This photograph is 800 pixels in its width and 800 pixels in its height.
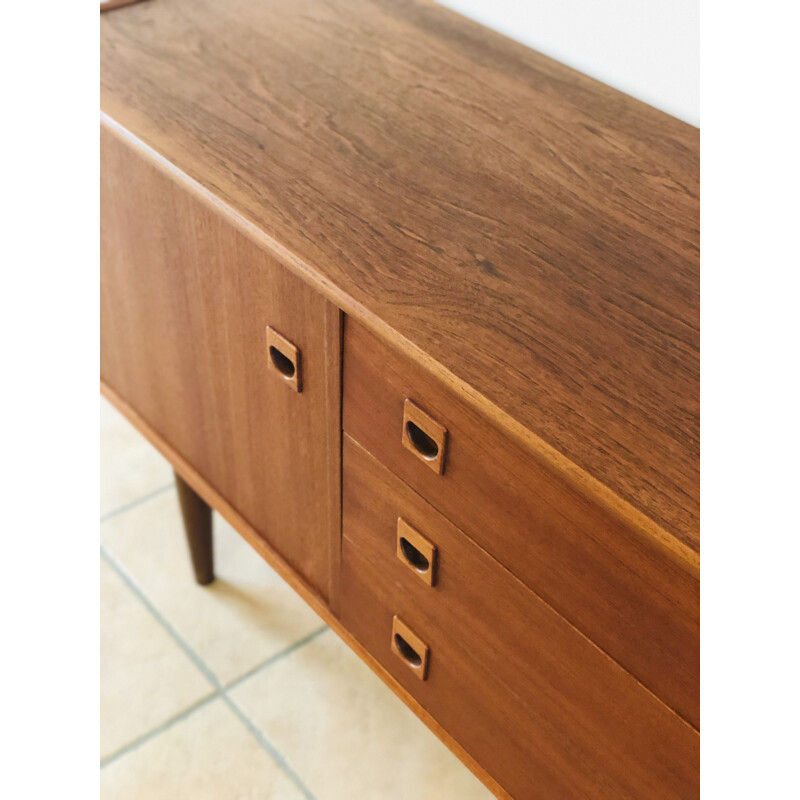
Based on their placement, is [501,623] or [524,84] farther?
[524,84]

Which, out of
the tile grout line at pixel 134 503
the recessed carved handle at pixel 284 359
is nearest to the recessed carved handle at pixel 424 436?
the recessed carved handle at pixel 284 359

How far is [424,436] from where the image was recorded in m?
0.85

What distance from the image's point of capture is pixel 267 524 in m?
1.19

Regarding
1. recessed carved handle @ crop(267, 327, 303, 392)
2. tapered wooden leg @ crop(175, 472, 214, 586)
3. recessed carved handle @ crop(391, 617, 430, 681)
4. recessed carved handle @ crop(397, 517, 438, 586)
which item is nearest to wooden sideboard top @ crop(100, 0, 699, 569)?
recessed carved handle @ crop(267, 327, 303, 392)

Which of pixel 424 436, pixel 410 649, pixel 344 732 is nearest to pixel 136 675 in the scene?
pixel 344 732

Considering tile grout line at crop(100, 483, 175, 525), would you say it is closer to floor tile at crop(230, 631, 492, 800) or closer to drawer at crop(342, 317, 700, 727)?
floor tile at crop(230, 631, 492, 800)

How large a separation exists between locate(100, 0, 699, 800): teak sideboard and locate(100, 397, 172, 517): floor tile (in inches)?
21.3

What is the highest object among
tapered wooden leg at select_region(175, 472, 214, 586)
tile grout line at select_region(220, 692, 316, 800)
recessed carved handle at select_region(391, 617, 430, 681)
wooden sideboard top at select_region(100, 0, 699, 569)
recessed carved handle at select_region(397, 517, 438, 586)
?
wooden sideboard top at select_region(100, 0, 699, 569)

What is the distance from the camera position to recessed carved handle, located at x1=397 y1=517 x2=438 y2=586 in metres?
0.90

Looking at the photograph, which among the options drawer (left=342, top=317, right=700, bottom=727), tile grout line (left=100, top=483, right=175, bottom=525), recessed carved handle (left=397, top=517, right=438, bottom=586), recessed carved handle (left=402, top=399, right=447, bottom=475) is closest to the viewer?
drawer (left=342, top=317, right=700, bottom=727)
